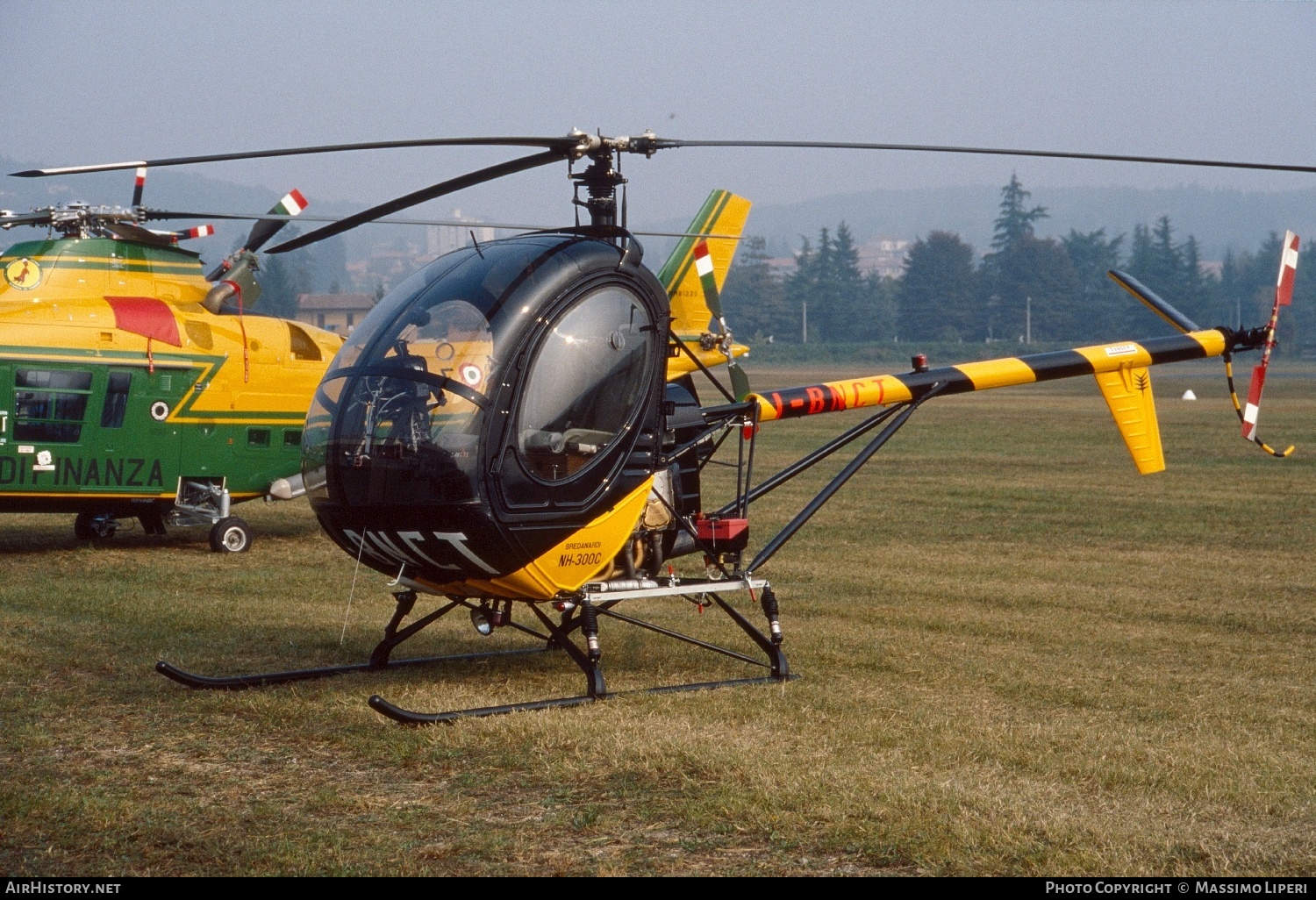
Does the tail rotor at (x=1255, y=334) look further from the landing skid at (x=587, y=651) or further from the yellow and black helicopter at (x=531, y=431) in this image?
the landing skid at (x=587, y=651)

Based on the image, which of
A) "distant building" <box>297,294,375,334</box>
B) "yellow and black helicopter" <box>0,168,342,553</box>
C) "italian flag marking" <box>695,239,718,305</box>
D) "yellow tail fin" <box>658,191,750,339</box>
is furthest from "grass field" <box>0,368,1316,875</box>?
"distant building" <box>297,294,375,334</box>

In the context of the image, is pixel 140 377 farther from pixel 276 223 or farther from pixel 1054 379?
pixel 1054 379

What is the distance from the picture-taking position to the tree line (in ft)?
401

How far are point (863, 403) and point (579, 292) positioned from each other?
2.45m

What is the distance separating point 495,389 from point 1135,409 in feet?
16.6

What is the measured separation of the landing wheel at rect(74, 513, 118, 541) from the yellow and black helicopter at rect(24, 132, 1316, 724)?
24.9 ft

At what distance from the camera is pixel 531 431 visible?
6.87 m

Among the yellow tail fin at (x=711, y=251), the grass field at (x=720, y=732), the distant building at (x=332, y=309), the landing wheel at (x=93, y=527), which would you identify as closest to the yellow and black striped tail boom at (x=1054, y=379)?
the grass field at (x=720, y=732)

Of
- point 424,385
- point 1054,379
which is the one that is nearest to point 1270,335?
point 1054,379

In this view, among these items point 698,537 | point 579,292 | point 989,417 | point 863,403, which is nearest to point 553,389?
point 579,292

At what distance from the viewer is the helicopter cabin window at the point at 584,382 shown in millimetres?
6902

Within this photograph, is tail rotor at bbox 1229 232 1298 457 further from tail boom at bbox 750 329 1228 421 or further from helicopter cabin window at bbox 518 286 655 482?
helicopter cabin window at bbox 518 286 655 482

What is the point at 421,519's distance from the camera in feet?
22.1

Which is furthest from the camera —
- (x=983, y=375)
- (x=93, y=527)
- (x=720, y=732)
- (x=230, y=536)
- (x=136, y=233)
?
(x=93, y=527)
